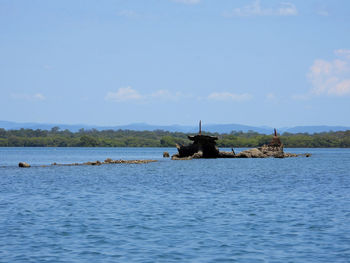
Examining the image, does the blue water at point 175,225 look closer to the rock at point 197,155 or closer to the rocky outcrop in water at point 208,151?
the rocky outcrop in water at point 208,151

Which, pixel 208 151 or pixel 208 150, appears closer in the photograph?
pixel 208 150

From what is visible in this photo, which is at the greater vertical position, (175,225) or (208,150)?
(208,150)

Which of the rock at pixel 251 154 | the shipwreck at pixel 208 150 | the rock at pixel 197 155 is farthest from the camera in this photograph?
the rock at pixel 251 154

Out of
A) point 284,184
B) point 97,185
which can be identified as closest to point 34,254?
point 97,185

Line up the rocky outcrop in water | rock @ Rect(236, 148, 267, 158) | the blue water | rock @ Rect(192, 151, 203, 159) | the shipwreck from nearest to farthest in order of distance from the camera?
the blue water
the shipwreck
the rocky outcrop in water
rock @ Rect(192, 151, 203, 159)
rock @ Rect(236, 148, 267, 158)

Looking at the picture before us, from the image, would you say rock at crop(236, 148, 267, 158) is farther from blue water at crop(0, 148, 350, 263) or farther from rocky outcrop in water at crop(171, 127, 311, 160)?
blue water at crop(0, 148, 350, 263)

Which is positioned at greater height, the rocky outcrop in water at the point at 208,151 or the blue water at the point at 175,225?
the rocky outcrop in water at the point at 208,151

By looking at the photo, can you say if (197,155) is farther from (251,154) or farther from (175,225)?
(175,225)

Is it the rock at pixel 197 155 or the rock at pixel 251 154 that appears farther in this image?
the rock at pixel 251 154

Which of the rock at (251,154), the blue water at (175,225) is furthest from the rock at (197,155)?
the blue water at (175,225)

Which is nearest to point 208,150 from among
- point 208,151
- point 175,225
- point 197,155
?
point 208,151

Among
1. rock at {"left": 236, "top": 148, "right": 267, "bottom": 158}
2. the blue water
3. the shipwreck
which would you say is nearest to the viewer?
the blue water

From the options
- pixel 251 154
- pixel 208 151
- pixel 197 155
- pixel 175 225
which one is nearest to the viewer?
pixel 175 225

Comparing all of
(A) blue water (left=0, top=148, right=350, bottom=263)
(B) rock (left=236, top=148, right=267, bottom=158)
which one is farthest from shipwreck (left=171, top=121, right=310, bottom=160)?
(A) blue water (left=0, top=148, right=350, bottom=263)
